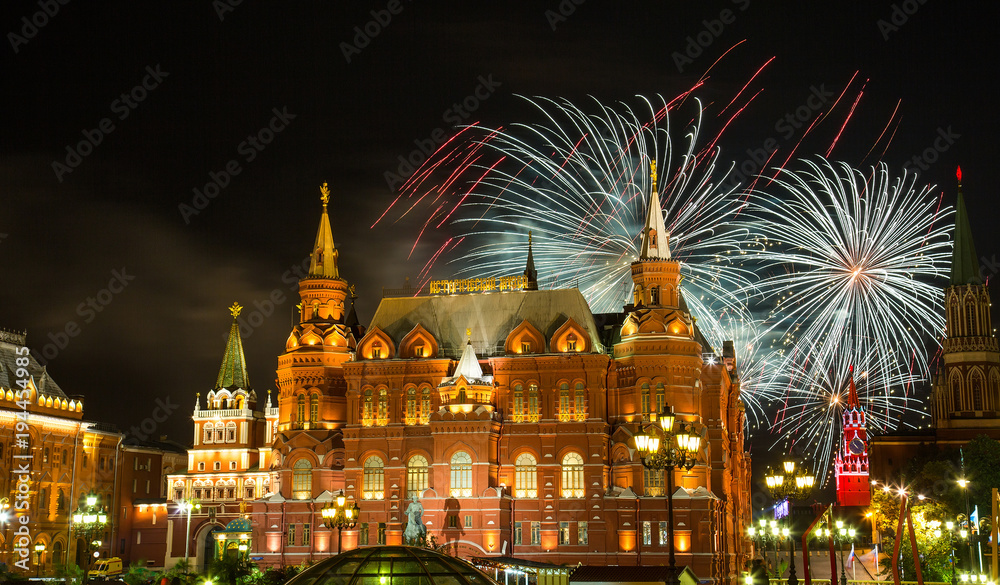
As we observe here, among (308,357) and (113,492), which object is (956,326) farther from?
(113,492)

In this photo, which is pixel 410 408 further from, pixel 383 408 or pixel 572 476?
pixel 572 476

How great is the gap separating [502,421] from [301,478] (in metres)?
14.6

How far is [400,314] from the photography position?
7894cm

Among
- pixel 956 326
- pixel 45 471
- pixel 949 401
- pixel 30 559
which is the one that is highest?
pixel 956 326

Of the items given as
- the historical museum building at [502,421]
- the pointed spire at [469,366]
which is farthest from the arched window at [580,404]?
the pointed spire at [469,366]

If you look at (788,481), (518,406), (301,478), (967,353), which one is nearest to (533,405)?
(518,406)

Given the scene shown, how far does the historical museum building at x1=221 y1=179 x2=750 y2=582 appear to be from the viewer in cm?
6969

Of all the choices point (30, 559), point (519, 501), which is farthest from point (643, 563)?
point (30, 559)

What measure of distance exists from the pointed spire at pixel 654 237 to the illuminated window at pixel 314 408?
24397 millimetres

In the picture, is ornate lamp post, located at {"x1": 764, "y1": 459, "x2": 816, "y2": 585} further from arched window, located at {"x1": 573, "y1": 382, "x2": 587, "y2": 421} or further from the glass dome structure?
arched window, located at {"x1": 573, "y1": 382, "x2": 587, "y2": 421}

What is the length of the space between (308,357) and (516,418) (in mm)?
15526

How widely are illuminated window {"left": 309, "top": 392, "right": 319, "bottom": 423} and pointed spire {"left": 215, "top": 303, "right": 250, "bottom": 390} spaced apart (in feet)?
72.4

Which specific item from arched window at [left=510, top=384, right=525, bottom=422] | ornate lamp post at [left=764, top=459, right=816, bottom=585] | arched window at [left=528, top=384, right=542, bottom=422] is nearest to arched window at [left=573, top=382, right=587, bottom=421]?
arched window at [left=528, top=384, right=542, bottom=422]

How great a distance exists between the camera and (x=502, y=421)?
73.1 m
